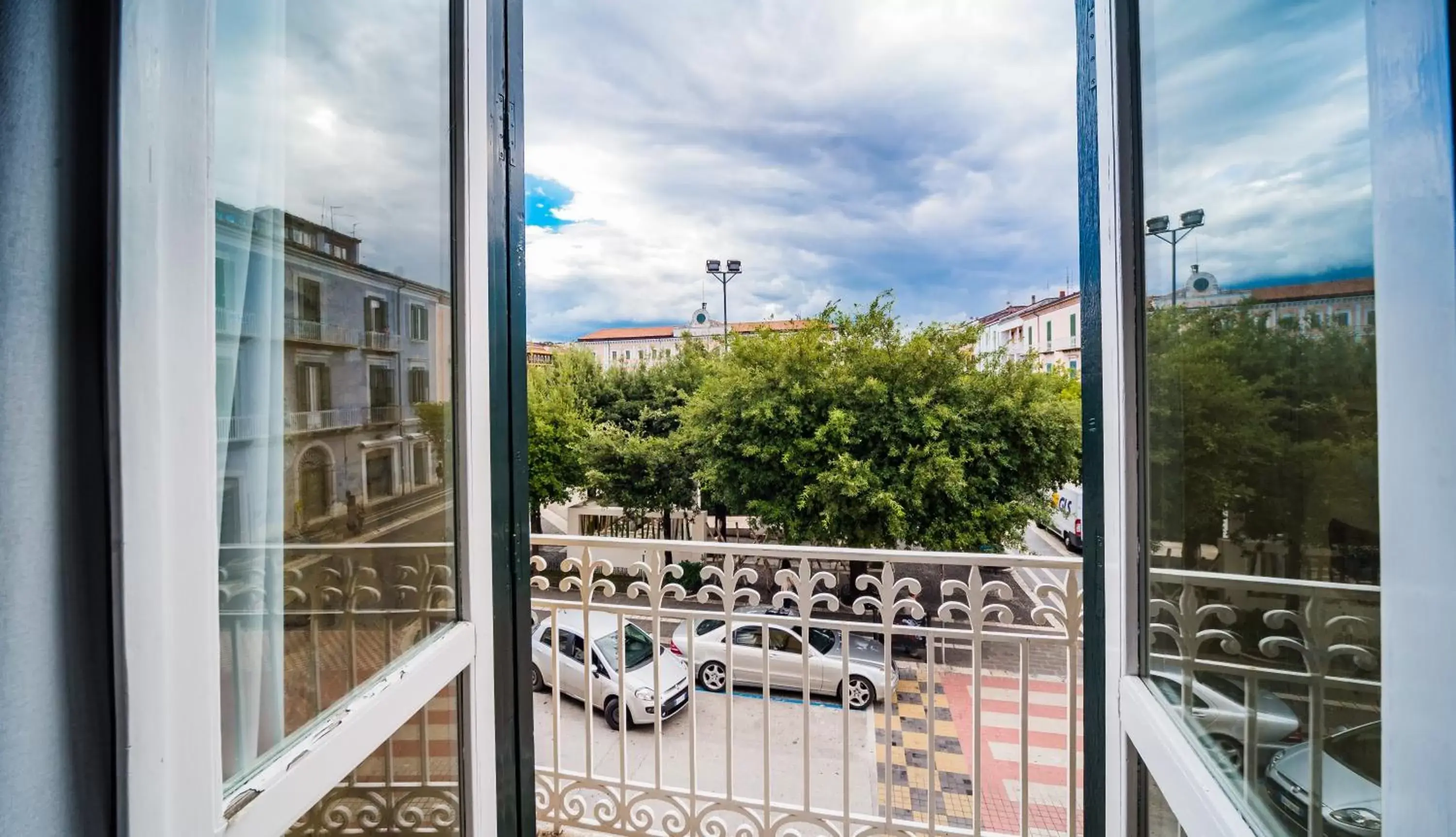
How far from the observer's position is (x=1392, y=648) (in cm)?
35

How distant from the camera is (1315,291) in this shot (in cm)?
43

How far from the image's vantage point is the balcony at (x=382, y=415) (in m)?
0.70

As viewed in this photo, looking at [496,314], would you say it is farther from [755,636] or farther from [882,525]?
[882,525]

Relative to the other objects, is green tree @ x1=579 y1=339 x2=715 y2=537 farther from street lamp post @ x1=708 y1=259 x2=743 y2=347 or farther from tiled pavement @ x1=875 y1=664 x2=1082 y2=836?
tiled pavement @ x1=875 y1=664 x2=1082 y2=836

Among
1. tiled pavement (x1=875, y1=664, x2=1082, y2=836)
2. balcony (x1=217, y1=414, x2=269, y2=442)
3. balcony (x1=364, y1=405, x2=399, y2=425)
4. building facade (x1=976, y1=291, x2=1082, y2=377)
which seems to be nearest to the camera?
balcony (x1=217, y1=414, x2=269, y2=442)

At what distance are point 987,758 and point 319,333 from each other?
4.72 m

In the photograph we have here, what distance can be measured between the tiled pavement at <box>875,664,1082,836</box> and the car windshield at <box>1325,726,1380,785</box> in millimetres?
2624

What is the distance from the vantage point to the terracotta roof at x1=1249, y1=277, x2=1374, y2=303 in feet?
1.23

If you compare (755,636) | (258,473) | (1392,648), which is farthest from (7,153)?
(755,636)

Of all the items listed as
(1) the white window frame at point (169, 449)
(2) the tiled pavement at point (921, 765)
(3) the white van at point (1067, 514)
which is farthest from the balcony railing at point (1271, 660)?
(3) the white van at point (1067, 514)

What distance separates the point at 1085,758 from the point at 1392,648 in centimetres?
65

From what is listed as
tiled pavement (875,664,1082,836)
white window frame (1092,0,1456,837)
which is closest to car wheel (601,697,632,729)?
tiled pavement (875,664,1082,836)

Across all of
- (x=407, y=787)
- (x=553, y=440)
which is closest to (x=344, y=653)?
(x=407, y=787)

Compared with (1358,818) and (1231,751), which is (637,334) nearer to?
(1231,751)
